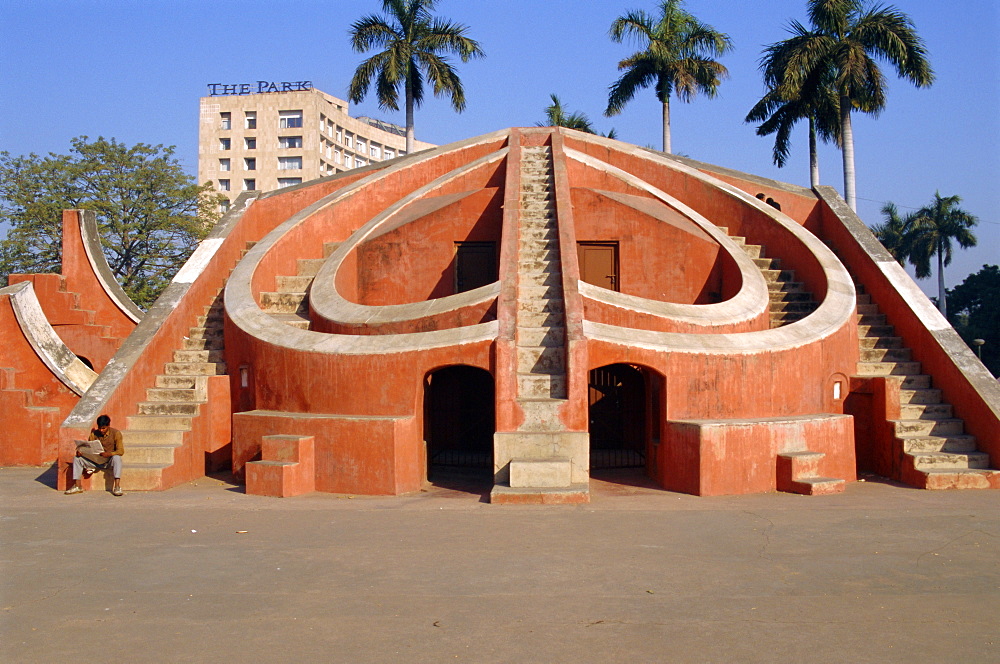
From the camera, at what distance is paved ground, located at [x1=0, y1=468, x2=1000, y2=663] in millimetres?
4160

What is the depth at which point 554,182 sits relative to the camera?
1253 cm

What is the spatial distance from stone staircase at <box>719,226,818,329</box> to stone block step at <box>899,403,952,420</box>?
78.3 inches

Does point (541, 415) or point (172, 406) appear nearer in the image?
point (541, 415)

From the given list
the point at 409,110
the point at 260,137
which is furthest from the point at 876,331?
the point at 260,137

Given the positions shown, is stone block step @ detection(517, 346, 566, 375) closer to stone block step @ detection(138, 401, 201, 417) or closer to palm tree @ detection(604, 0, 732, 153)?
stone block step @ detection(138, 401, 201, 417)

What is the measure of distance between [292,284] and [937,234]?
131ft

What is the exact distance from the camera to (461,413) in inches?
440

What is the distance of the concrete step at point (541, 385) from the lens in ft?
27.5

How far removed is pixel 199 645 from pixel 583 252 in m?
9.00

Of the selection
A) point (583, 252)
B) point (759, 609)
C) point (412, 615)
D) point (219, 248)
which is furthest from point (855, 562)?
point (219, 248)

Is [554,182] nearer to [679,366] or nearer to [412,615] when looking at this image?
[679,366]

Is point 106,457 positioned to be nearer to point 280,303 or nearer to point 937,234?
point 280,303

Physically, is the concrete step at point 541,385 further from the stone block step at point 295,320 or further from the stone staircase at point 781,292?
the stone staircase at point 781,292

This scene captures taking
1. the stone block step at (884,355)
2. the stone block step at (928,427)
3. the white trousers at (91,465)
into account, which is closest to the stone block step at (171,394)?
the white trousers at (91,465)
